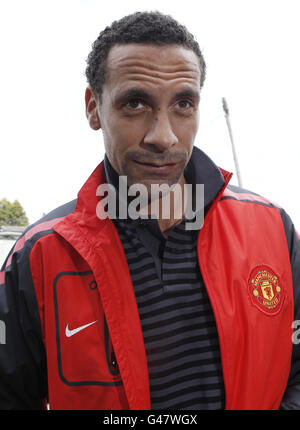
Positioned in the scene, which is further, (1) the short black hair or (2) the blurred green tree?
(2) the blurred green tree

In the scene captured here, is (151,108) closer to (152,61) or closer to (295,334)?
(152,61)

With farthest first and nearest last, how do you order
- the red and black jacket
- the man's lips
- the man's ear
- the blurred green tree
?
the blurred green tree
the man's ear
the man's lips
the red and black jacket

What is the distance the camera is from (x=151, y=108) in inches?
51.6

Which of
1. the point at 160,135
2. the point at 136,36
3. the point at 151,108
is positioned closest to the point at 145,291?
the point at 160,135

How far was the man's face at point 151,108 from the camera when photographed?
4.24ft

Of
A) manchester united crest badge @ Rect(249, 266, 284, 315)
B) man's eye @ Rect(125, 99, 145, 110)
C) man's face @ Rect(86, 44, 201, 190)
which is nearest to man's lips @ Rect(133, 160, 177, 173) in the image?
man's face @ Rect(86, 44, 201, 190)

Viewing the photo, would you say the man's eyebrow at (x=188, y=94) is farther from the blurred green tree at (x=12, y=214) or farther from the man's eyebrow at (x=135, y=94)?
the blurred green tree at (x=12, y=214)

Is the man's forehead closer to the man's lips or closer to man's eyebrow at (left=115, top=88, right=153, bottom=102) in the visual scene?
man's eyebrow at (left=115, top=88, right=153, bottom=102)

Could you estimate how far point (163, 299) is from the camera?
136 cm

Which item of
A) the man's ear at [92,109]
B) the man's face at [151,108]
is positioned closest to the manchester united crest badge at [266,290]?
the man's face at [151,108]

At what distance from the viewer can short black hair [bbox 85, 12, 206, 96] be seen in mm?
1352

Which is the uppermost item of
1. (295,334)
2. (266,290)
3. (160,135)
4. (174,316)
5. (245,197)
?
(160,135)

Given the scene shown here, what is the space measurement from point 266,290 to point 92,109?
4.33 feet

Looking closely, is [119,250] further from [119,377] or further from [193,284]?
[119,377]
